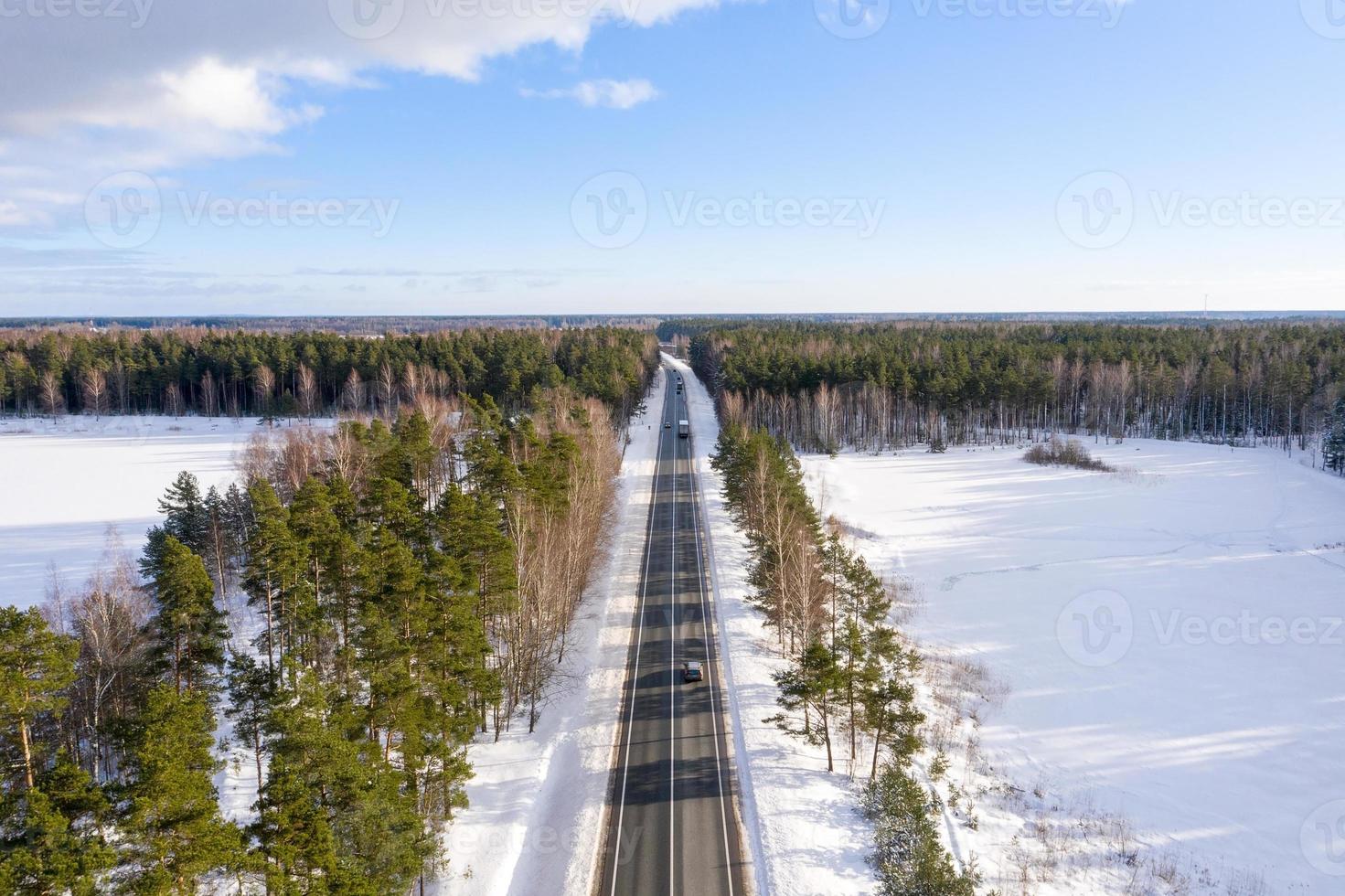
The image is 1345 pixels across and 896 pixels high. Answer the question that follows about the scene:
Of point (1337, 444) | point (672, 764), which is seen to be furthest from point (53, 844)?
point (1337, 444)

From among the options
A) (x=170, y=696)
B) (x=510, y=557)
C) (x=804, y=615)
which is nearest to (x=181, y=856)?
(x=170, y=696)

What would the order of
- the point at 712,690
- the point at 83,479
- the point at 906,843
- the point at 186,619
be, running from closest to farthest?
the point at 186,619, the point at 906,843, the point at 712,690, the point at 83,479

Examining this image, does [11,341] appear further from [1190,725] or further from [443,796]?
[1190,725]

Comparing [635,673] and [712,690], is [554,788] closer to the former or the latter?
[635,673]

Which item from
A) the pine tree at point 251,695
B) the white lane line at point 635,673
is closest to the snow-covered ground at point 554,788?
the white lane line at point 635,673

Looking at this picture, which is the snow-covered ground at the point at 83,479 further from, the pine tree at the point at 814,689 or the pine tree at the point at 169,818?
the pine tree at the point at 814,689

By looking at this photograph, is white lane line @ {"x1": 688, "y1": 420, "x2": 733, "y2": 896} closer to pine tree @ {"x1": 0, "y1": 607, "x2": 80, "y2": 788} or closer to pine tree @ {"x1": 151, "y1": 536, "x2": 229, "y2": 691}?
pine tree @ {"x1": 151, "y1": 536, "x2": 229, "y2": 691}

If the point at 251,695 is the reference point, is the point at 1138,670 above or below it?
below

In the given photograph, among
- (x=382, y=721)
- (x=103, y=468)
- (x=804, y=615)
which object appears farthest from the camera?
(x=103, y=468)
